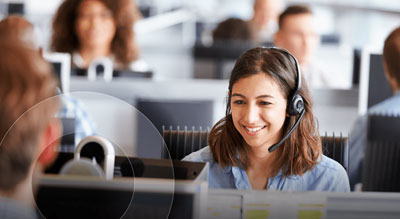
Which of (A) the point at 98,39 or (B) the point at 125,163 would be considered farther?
(A) the point at 98,39

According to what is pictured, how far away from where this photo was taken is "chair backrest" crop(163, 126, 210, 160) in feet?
3.31

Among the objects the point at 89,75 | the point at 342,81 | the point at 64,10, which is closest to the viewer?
the point at 89,75

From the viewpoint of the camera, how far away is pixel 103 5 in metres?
2.51

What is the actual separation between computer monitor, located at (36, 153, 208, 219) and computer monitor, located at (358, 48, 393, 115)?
1.30m

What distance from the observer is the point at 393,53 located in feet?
5.04

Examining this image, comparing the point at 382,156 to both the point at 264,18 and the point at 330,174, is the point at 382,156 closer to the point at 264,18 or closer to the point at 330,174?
the point at 330,174

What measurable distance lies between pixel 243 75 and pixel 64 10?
69.4 inches

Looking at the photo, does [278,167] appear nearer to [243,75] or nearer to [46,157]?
[243,75]

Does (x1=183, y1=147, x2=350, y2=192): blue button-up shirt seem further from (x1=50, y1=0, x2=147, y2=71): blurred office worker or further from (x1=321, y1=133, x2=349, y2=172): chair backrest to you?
(x1=50, y1=0, x2=147, y2=71): blurred office worker

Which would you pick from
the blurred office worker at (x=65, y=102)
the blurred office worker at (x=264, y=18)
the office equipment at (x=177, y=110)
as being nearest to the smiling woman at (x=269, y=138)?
the blurred office worker at (x=65, y=102)

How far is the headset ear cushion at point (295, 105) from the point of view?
91cm

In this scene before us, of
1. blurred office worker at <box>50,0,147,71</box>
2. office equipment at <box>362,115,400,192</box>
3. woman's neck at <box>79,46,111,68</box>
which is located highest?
blurred office worker at <box>50,0,147,71</box>

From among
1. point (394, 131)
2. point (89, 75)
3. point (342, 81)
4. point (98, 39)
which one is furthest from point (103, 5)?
point (342, 81)

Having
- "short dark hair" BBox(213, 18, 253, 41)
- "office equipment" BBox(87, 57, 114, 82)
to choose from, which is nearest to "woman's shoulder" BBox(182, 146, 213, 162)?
"office equipment" BBox(87, 57, 114, 82)
